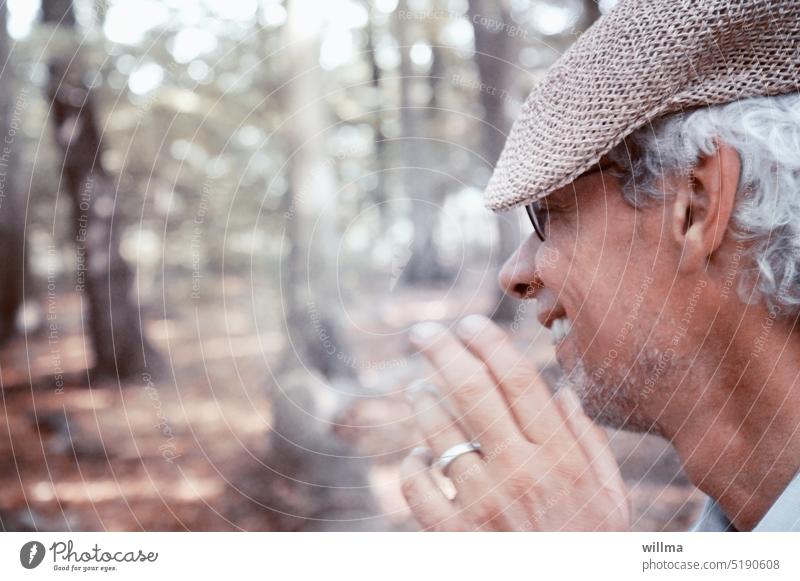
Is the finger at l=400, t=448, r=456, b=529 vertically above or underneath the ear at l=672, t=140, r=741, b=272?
underneath

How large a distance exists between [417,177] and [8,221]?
416 mm

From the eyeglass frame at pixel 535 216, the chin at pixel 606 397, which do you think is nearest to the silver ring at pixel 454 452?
the chin at pixel 606 397

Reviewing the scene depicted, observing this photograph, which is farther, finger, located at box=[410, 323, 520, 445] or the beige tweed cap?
finger, located at box=[410, 323, 520, 445]

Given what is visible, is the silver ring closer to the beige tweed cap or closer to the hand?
the hand

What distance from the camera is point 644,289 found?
593mm

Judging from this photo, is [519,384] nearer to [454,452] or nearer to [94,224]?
[454,452]

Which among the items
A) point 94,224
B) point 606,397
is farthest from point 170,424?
point 606,397

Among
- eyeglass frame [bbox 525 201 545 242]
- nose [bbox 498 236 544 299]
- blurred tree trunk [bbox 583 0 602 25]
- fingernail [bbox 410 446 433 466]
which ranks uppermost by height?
blurred tree trunk [bbox 583 0 602 25]

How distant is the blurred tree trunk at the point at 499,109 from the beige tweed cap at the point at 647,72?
0.13m

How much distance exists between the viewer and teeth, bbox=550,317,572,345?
2.11ft

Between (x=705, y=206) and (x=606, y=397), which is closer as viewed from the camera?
(x=705, y=206)

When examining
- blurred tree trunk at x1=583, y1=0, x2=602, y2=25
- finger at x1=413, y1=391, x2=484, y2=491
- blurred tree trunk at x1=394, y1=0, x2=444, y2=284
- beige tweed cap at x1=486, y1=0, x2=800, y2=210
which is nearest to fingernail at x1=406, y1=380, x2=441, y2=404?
finger at x1=413, y1=391, x2=484, y2=491

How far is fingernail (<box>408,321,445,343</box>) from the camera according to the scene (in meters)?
0.68
